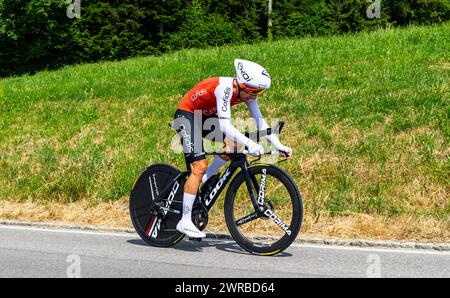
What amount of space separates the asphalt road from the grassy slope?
4.98 feet

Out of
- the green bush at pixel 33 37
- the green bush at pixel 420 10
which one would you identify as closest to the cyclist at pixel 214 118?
the green bush at pixel 33 37

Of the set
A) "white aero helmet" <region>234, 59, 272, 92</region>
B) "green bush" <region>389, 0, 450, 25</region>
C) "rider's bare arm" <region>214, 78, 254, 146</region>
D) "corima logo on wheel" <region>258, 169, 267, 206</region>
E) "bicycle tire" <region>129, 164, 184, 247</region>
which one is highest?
"green bush" <region>389, 0, 450, 25</region>

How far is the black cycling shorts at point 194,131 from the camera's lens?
6637mm

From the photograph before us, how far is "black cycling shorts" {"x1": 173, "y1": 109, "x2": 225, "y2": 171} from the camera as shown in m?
6.64

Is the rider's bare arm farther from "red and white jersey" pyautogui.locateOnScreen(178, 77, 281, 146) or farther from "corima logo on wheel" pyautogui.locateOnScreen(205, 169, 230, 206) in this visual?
"corima logo on wheel" pyautogui.locateOnScreen(205, 169, 230, 206)

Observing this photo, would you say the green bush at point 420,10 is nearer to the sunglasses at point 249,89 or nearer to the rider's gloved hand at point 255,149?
the sunglasses at point 249,89

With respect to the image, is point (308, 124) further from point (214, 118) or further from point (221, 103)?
point (221, 103)

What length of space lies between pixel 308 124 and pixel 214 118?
532cm

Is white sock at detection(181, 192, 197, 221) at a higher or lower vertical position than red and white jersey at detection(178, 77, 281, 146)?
lower

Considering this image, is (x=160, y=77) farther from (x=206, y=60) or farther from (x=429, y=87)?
(x=429, y=87)

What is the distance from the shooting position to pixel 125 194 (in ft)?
31.9

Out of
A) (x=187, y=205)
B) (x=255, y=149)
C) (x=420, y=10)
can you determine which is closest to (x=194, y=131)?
(x=187, y=205)

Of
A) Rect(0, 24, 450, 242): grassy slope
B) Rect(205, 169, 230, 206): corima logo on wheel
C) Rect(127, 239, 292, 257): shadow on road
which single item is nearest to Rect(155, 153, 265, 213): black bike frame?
Rect(205, 169, 230, 206): corima logo on wheel

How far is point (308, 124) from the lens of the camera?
1175cm
